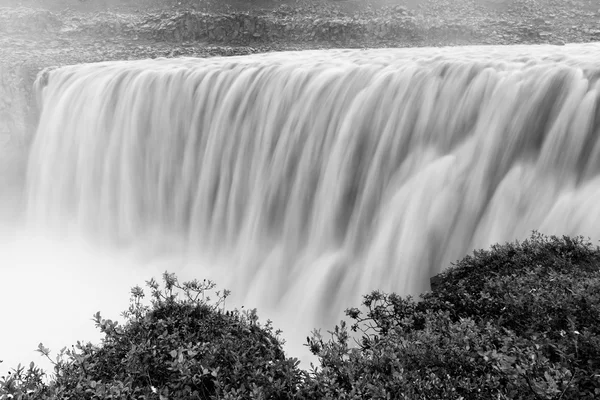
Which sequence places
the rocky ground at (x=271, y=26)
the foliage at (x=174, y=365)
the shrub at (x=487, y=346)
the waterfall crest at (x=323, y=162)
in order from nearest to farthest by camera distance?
the shrub at (x=487, y=346) < the foliage at (x=174, y=365) < the waterfall crest at (x=323, y=162) < the rocky ground at (x=271, y=26)

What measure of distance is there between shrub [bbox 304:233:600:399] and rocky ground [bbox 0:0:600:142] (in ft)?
53.2

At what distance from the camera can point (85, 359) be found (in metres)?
2.83

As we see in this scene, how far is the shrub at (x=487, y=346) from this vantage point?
233 cm

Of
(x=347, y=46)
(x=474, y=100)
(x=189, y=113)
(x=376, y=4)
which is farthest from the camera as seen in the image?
(x=376, y=4)

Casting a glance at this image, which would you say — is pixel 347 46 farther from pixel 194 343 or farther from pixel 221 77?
pixel 194 343

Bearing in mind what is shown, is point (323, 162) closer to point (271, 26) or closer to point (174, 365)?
point (174, 365)

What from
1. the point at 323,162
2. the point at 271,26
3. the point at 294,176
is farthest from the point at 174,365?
the point at 271,26

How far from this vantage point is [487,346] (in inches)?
104

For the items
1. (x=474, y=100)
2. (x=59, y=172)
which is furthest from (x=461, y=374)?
(x=59, y=172)

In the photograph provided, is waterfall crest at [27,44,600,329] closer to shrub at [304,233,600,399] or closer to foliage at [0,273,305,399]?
shrub at [304,233,600,399]

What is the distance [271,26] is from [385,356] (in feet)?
72.1

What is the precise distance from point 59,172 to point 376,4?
19515mm

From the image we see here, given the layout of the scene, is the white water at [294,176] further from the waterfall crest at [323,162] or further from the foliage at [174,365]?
the foliage at [174,365]

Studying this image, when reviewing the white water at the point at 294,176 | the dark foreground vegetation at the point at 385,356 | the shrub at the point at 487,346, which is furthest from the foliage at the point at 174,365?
the white water at the point at 294,176
